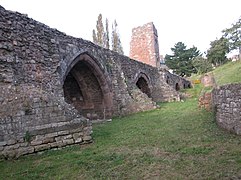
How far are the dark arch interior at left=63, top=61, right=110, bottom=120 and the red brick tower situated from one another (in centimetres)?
1473

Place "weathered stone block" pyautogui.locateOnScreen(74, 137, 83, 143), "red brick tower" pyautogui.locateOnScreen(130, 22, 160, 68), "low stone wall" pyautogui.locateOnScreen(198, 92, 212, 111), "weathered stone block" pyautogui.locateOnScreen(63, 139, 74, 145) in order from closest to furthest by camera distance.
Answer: "weathered stone block" pyautogui.locateOnScreen(63, 139, 74, 145)
"weathered stone block" pyautogui.locateOnScreen(74, 137, 83, 143)
"low stone wall" pyautogui.locateOnScreen(198, 92, 212, 111)
"red brick tower" pyautogui.locateOnScreen(130, 22, 160, 68)

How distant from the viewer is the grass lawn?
12.8 feet

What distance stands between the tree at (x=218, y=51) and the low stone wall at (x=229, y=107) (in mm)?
32001

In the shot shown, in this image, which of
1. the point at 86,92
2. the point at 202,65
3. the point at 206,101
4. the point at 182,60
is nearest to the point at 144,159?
the point at 206,101

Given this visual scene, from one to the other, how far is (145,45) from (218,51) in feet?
53.2

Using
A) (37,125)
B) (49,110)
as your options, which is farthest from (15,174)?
(49,110)

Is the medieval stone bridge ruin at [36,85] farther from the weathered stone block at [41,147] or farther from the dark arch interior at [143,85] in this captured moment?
the dark arch interior at [143,85]

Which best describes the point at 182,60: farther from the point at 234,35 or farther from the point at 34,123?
the point at 34,123

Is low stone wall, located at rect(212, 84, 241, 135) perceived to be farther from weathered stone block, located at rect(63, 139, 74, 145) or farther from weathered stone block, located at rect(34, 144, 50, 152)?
weathered stone block, located at rect(34, 144, 50, 152)

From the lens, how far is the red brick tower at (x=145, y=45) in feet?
86.2

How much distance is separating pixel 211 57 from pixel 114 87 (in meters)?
30.7

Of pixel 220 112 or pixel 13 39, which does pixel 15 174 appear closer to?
pixel 13 39

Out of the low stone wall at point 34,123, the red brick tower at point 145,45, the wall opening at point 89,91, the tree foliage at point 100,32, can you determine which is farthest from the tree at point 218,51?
the low stone wall at point 34,123

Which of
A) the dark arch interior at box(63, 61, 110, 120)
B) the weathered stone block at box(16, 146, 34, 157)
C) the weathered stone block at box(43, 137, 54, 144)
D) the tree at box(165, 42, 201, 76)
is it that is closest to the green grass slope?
the dark arch interior at box(63, 61, 110, 120)
